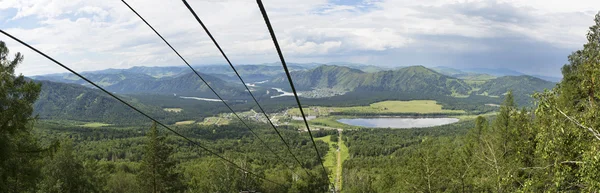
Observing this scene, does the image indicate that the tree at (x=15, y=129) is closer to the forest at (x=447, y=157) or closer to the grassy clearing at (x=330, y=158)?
the forest at (x=447, y=157)

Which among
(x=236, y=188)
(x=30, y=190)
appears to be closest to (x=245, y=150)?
(x=236, y=188)

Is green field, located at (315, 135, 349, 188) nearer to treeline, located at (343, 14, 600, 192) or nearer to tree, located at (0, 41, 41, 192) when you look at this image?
treeline, located at (343, 14, 600, 192)

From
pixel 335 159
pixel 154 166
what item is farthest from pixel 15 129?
pixel 335 159

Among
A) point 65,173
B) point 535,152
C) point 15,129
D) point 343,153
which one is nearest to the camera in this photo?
point 535,152

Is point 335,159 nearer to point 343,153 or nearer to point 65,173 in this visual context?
point 343,153

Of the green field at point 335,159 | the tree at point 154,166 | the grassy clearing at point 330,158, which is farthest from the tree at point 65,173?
the grassy clearing at point 330,158

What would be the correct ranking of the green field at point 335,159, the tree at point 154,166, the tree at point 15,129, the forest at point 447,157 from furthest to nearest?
the green field at point 335,159
the tree at point 154,166
the tree at point 15,129
the forest at point 447,157

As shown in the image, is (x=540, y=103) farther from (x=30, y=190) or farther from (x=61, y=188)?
(x=61, y=188)

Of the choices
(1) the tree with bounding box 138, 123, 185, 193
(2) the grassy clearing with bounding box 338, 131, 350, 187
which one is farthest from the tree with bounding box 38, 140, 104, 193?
(2) the grassy clearing with bounding box 338, 131, 350, 187

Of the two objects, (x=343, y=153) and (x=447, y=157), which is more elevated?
(x=447, y=157)
